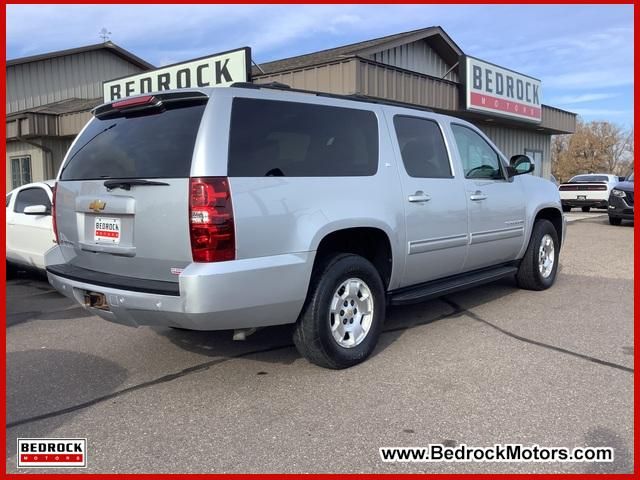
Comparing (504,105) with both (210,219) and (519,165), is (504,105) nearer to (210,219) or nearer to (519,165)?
(519,165)

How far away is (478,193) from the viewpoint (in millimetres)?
5445

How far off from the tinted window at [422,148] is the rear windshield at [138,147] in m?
1.93

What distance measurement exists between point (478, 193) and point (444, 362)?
1.91 metres

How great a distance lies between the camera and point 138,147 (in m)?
3.79

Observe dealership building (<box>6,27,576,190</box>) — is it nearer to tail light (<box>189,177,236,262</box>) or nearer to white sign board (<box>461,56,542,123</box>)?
white sign board (<box>461,56,542,123</box>)

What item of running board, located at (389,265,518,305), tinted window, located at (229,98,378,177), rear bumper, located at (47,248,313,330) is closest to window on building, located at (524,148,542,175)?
running board, located at (389,265,518,305)

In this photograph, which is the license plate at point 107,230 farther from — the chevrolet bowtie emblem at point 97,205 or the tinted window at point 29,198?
the tinted window at point 29,198

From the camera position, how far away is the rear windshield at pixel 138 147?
3.55 meters

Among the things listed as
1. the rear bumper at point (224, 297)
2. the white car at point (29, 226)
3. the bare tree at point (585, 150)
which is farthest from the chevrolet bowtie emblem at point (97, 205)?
the bare tree at point (585, 150)

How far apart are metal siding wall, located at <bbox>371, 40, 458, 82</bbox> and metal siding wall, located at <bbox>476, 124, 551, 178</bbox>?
2.39 meters

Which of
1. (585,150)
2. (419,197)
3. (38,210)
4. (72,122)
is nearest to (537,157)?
(72,122)

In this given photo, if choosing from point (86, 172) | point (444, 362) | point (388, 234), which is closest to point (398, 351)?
point (444, 362)

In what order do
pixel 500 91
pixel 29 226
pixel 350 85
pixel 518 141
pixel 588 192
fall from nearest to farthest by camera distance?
pixel 29 226 < pixel 350 85 < pixel 500 91 < pixel 518 141 < pixel 588 192

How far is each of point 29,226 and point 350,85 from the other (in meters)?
6.30
